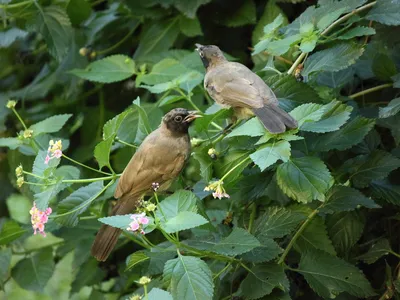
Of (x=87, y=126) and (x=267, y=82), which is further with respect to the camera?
(x=87, y=126)

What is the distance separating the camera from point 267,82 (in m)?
2.36

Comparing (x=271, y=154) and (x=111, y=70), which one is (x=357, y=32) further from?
(x=111, y=70)

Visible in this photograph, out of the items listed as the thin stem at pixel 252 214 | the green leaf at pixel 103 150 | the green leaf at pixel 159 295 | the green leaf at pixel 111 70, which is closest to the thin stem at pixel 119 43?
the green leaf at pixel 111 70

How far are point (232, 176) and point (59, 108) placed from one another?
1.81m

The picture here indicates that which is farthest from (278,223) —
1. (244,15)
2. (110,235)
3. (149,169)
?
(244,15)

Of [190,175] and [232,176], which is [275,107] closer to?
[232,176]

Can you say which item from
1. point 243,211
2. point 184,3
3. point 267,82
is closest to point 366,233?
point 243,211

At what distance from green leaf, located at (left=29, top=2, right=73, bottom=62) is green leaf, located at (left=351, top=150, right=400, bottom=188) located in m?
1.48

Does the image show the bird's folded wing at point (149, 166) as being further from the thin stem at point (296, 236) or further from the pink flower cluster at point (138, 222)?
the pink flower cluster at point (138, 222)

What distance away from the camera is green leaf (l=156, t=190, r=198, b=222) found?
192cm

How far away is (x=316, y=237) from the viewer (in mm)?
2344

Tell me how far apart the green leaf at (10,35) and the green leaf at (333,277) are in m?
1.88

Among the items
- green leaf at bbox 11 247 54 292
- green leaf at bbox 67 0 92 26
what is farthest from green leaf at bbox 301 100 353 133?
green leaf at bbox 67 0 92 26

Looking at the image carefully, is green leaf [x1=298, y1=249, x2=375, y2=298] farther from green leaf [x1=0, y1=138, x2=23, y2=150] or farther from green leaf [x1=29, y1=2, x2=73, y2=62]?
green leaf [x1=29, y1=2, x2=73, y2=62]
